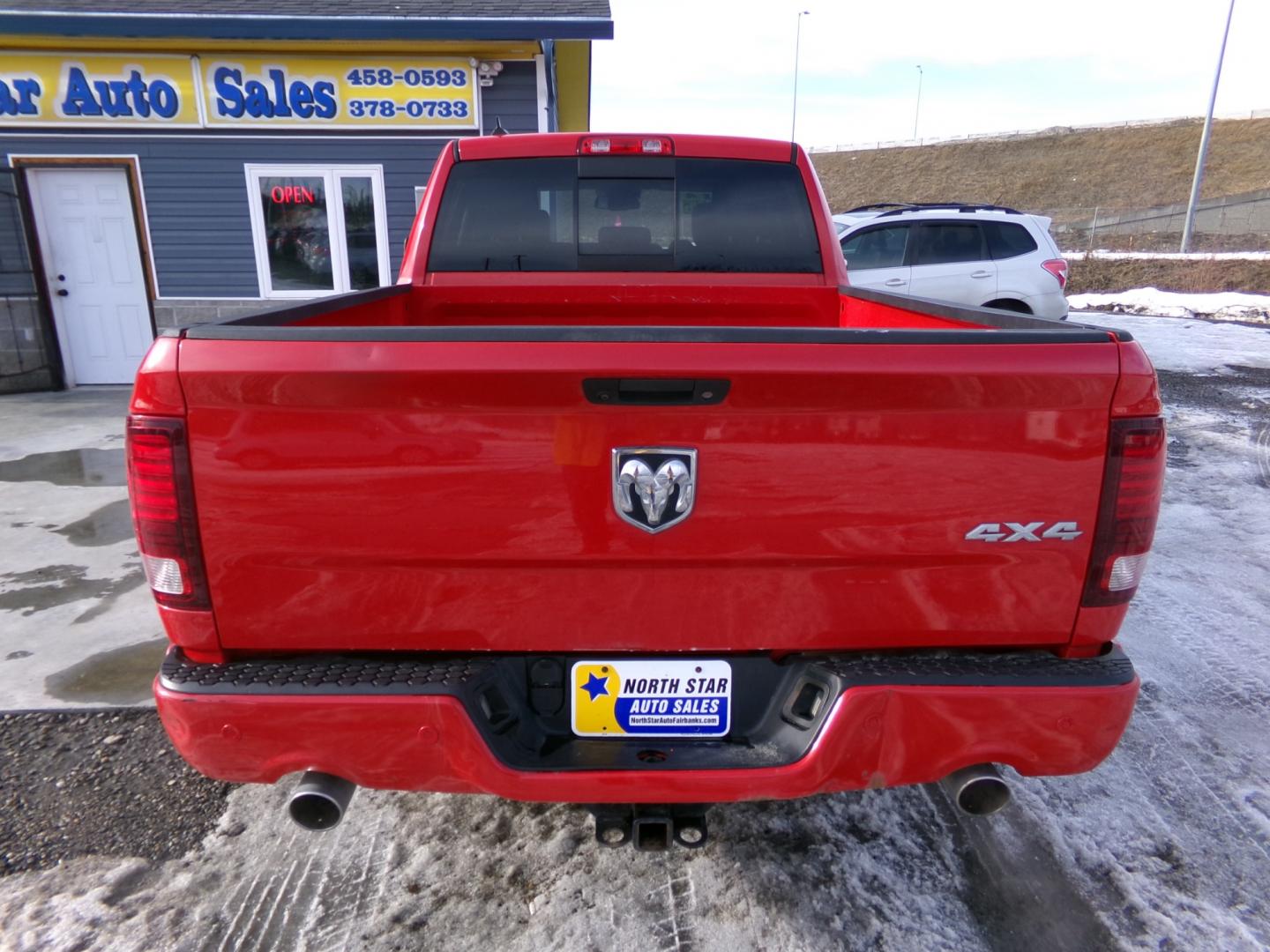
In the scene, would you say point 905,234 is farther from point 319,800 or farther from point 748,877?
point 319,800

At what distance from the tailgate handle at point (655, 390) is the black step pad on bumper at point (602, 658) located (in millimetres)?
626

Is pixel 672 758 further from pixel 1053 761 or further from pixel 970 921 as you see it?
pixel 970 921

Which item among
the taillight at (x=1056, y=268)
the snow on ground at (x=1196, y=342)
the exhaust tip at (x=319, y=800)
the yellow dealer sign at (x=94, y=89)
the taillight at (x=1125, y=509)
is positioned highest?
the yellow dealer sign at (x=94, y=89)

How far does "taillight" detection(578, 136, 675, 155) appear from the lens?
11.5ft

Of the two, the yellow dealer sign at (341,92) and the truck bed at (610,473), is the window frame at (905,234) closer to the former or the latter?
the yellow dealer sign at (341,92)

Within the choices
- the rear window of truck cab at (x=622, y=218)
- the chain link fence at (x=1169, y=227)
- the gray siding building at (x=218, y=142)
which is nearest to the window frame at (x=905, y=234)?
the gray siding building at (x=218, y=142)

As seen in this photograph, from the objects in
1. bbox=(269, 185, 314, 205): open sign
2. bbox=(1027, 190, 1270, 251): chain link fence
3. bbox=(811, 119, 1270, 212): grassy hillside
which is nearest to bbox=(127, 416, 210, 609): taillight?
bbox=(269, 185, 314, 205): open sign

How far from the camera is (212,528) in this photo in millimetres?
1737

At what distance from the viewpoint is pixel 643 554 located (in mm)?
1777

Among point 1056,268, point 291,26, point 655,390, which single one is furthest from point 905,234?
point 655,390

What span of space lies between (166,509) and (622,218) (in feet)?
7.80

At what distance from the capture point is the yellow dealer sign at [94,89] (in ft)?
28.7

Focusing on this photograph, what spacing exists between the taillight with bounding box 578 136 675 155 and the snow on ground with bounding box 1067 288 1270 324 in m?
18.3

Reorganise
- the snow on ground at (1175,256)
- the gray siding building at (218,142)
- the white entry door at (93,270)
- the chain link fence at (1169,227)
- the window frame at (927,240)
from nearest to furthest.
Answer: the gray siding building at (218,142), the white entry door at (93,270), the window frame at (927,240), the snow on ground at (1175,256), the chain link fence at (1169,227)
